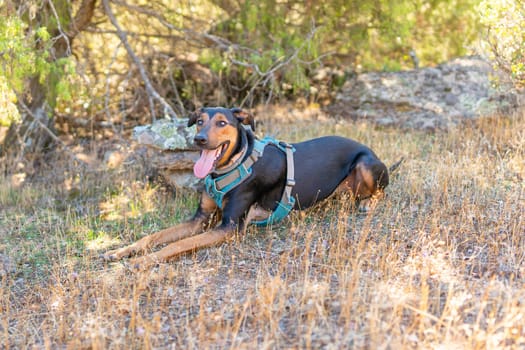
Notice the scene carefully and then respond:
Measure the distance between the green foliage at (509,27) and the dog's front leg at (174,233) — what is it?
412 centimetres

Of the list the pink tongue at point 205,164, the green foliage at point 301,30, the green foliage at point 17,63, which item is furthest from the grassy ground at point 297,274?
the green foliage at point 301,30

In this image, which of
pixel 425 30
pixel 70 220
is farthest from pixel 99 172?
pixel 425 30

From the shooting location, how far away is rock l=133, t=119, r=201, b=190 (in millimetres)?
6961

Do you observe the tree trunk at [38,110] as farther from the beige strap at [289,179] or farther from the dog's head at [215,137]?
the beige strap at [289,179]

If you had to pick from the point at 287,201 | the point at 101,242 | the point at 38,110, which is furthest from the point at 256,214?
the point at 38,110

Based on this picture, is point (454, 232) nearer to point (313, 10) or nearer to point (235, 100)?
point (313, 10)

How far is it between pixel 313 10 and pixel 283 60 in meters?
0.95

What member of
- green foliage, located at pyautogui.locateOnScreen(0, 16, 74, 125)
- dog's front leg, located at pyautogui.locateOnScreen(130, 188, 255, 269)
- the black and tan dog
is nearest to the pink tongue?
the black and tan dog

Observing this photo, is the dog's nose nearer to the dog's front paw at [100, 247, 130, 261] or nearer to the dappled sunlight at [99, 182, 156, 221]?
the dog's front paw at [100, 247, 130, 261]

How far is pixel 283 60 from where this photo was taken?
28.4 feet

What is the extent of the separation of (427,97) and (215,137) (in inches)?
229

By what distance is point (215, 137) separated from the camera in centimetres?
515

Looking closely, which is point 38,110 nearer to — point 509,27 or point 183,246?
point 183,246

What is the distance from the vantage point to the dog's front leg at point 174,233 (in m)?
5.26
